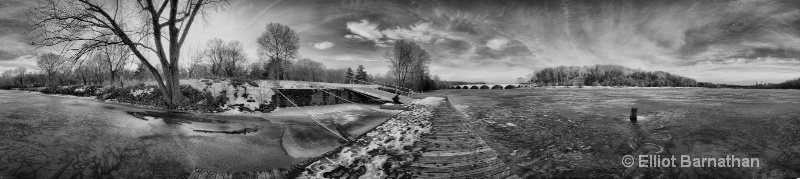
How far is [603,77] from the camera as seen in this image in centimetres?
10519

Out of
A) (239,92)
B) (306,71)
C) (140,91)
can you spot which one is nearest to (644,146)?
(239,92)

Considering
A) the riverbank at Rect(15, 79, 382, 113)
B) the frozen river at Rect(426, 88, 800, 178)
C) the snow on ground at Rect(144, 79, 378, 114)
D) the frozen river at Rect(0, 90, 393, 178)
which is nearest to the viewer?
the frozen river at Rect(0, 90, 393, 178)

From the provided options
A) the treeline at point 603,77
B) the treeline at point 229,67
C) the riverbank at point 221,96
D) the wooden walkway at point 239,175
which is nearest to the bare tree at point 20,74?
the treeline at point 229,67

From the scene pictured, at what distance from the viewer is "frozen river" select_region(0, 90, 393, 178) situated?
3.70m

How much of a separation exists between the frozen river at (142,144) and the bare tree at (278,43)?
2365 cm

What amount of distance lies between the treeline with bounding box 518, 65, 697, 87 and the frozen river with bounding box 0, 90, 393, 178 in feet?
375

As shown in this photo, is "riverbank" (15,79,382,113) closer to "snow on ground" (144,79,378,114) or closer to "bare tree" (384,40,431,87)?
"snow on ground" (144,79,378,114)

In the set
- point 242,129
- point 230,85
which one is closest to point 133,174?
point 242,129

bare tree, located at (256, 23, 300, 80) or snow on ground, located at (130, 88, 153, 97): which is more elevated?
bare tree, located at (256, 23, 300, 80)

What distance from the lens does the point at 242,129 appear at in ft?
22.7

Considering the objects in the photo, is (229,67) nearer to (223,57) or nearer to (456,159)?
(223,57)

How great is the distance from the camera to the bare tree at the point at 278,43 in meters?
29.7

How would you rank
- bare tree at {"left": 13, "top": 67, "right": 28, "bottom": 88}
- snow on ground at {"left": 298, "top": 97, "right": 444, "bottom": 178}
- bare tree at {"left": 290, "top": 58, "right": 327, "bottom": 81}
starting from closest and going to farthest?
snow on ground at {"left": 298, "top": 97, "right": 444, "bottom": 178} < bare tree at {"left": 13, "top": 67, "right": 28, "bottom": 88} < bare tree at {"left": 290, "top": 58, "right": 327, "bottom": 81}

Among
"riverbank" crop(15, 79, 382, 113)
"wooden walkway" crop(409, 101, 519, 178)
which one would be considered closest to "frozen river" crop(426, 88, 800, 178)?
"wooden walkway" crop(409, 101, 519, 178)
